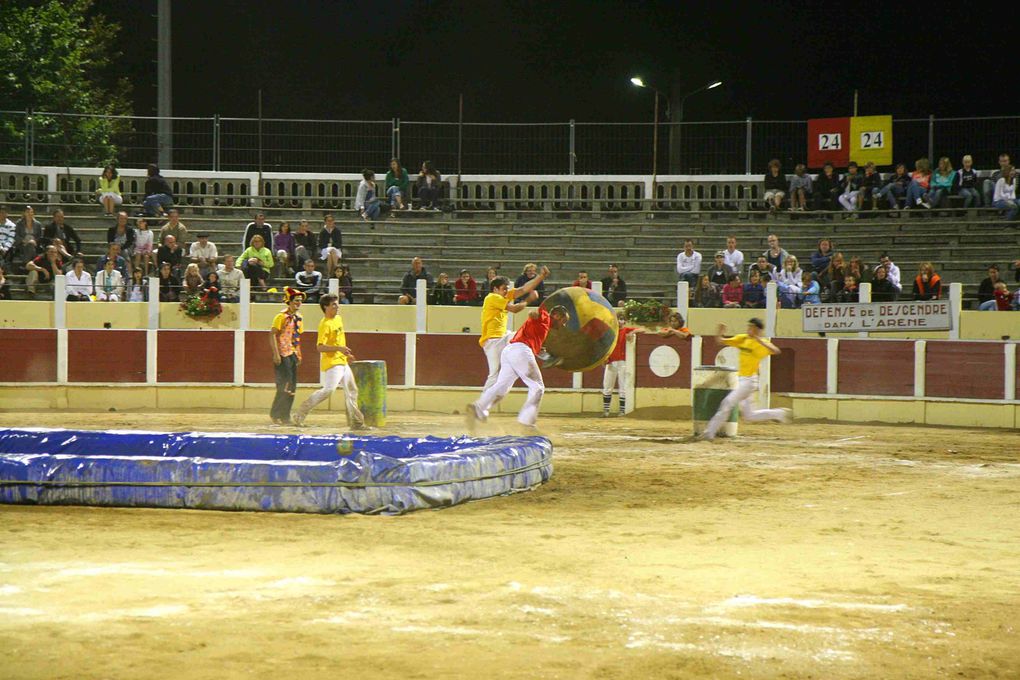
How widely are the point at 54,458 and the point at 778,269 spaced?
14.2m

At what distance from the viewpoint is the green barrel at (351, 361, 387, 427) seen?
16562mm

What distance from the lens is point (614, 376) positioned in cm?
1989

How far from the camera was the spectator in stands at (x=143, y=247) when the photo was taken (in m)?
21.7

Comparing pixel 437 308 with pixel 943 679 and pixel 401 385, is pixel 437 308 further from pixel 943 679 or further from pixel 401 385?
pixel 943 679

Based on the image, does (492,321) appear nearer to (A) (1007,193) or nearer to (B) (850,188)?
(B) (850,188)

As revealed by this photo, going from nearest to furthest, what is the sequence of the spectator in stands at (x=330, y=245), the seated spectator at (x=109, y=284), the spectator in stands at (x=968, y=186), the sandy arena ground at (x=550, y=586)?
the sandy arena ground at (x=550, y=586) → the seated spectator at (x=109, y=284) → the spectator in stands at (x=330, y=245) → the spectator in stands at (x=968, y=186)

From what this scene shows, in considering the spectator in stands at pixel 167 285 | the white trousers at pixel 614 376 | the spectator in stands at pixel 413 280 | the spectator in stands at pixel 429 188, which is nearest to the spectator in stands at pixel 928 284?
the white trousers at pixel 614 376

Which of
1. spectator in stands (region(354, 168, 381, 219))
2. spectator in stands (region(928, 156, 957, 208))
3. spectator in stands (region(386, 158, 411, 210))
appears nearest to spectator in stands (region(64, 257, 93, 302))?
spectator in stands (region(354, 168, 381, 219))

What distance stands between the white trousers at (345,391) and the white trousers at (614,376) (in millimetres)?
4922

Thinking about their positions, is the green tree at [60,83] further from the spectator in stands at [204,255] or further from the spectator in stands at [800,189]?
the spectator in stands at [800,189]

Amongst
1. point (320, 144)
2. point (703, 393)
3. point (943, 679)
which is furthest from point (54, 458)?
point (320, 144)

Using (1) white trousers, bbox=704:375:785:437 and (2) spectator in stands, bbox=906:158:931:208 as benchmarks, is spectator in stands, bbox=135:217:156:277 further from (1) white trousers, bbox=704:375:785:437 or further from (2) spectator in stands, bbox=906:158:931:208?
(2) spectator in stands, bbox=906:158:931:208

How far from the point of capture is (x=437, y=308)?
68.4 ft

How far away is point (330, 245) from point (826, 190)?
32.9 ft
